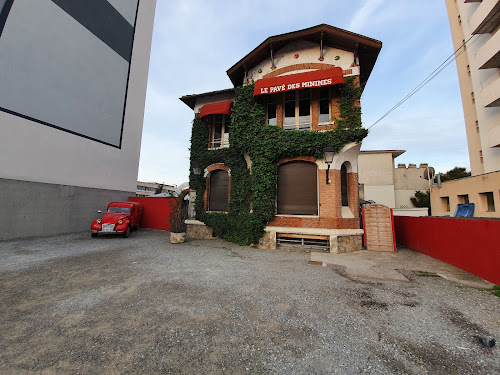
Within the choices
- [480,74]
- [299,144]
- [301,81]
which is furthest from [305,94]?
[480,74]

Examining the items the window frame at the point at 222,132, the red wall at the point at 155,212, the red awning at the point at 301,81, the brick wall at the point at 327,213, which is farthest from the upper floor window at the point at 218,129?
the red wall at the point at 155,212

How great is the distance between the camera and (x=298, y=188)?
9.45 m

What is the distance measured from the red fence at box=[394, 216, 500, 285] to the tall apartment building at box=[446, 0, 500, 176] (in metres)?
12.5

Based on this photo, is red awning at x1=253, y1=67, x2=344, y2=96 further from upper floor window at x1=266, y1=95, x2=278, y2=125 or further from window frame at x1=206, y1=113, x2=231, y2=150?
window frame at x1=206, y1=113, x2=231, y2=150

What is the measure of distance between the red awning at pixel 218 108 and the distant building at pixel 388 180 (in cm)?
2097

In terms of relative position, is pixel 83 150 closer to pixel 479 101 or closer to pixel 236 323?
pixel 236 323

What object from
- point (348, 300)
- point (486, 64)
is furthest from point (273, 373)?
point (486, 64)

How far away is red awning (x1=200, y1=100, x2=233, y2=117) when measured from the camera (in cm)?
1133

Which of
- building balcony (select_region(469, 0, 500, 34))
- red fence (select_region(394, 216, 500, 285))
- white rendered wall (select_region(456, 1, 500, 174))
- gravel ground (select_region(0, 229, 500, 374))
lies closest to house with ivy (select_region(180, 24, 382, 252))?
red fence (select_region(394, 216, 500, 285))

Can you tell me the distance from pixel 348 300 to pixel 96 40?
21164mm

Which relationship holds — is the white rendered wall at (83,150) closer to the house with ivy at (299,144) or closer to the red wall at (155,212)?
the red wall at (155,212)

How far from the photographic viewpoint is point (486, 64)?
14.2 m

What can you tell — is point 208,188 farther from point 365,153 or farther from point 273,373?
point 365,153

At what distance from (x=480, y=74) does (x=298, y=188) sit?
20171 millimetres
